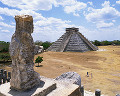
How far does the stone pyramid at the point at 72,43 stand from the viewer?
1229 inches

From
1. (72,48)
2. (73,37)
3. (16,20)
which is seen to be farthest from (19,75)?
(73,37)

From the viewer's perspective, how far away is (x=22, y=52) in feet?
11.8

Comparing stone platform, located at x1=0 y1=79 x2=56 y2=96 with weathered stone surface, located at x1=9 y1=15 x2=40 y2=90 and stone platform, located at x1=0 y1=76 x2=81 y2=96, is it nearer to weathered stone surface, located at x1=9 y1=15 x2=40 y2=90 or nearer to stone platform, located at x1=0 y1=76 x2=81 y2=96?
stone platform, located at x1=0 y1=76 x2=81 y2=96

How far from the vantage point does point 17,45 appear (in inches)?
143

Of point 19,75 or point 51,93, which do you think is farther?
point 51,93

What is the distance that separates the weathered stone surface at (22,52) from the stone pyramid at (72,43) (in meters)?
26.7

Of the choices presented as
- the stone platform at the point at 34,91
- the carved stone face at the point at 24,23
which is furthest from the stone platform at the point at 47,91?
the carved stone face at the point at 24,23

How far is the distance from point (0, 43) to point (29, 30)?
18130mm

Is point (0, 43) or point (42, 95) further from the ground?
point (0, 43)

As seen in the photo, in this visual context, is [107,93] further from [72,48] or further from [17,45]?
[72,48]

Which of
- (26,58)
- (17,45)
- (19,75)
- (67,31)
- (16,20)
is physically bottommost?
(19,75)

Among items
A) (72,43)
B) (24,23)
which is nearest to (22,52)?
(24,23)

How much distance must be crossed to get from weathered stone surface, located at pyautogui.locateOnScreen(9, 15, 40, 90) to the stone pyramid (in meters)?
26.7

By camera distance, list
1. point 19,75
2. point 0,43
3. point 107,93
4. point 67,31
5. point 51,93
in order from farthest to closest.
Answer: point 67,31, point 0,43, point 107,93, point 51,93, point 19,75
